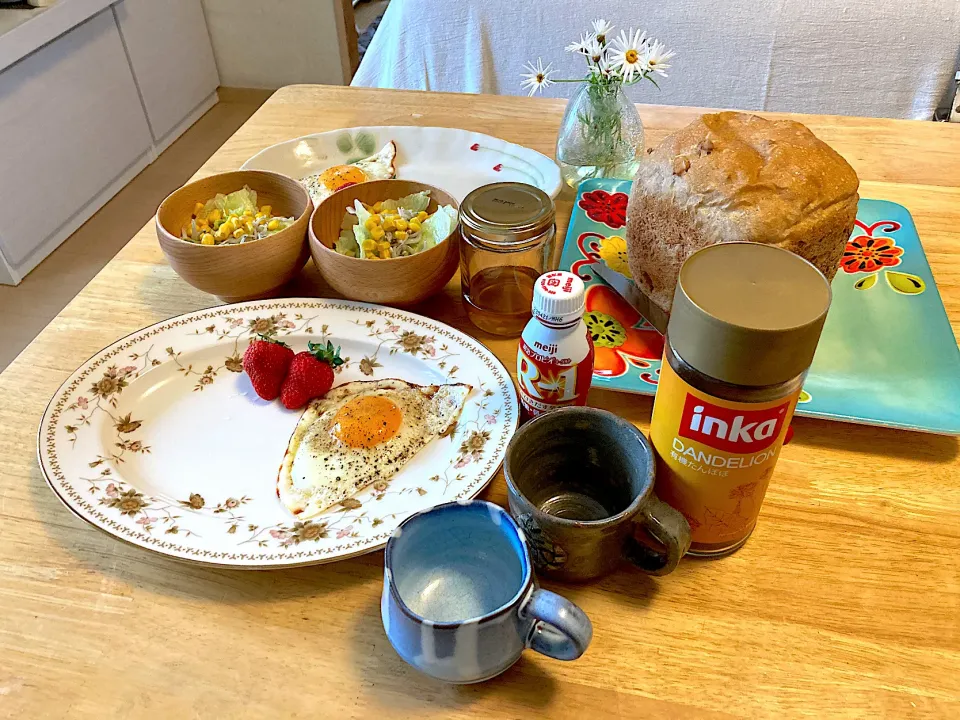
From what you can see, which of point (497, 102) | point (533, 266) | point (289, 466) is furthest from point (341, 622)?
point (497, 102)

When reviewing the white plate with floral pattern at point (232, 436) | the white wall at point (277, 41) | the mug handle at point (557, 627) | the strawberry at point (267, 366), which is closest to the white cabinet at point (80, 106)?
the white wall at point (277, 41)

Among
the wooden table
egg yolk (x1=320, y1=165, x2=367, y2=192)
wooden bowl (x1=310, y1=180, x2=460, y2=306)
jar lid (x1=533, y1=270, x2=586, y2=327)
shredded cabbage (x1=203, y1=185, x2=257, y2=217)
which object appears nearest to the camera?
the wooden table

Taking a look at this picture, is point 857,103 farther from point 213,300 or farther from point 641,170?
point 213,300

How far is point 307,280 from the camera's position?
1.23 m

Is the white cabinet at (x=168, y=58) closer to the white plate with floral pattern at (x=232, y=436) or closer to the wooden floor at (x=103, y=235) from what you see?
the wooden floor at (x=103, y=235)

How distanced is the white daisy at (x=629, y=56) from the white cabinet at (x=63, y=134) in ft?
7.62

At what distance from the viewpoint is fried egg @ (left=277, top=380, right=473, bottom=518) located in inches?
35.1

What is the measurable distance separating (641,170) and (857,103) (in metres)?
1.73

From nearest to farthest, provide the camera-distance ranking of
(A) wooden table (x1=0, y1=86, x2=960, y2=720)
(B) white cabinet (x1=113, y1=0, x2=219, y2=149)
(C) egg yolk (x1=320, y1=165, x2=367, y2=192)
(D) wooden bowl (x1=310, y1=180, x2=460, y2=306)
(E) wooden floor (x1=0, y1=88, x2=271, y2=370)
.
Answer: (A) wooden table (x1=0, y1=86, x2=960, y2=720) → (D) wooden bowl (x1=310, y1=180, x2=460, y2=306) → (C) egg yolk (x1=320, y1=165, x2=367, y2=192) → (E) wooden floor (x1=0, y1=88, x2=271, y2=370) → (B) white cabinet (x1=113, y1=0, x2=219, y2=149)

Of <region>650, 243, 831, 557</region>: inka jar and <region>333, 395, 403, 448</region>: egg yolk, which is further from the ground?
<region>650, 243, 831, 557</region>: inka jar

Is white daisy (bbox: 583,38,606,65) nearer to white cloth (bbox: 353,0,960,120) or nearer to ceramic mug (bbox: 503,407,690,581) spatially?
ceramic mug (bbox: 503,407,690,581)

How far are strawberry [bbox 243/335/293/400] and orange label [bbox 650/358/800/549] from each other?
20.7 inches

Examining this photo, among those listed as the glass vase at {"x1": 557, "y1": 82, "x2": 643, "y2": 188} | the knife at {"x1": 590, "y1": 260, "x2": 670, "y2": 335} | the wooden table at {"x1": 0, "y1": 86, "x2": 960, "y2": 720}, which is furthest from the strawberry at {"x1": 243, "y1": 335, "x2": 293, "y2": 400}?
the glass vase at {"x1": 557, "y1": 82, "x2": 643, "y2": 188}

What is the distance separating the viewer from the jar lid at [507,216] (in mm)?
990
